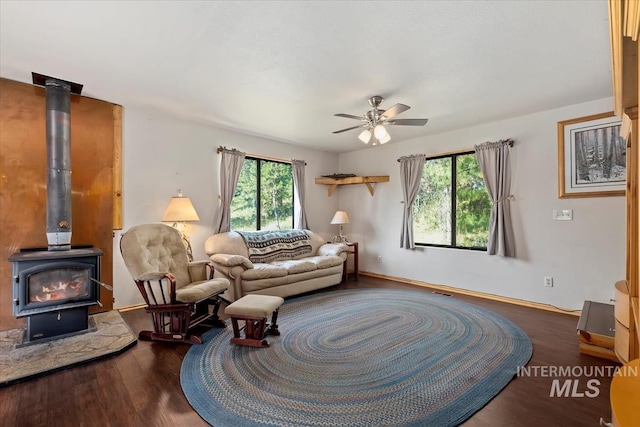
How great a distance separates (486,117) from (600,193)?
63.9 inches

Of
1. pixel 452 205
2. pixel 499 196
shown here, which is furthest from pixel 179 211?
pixel 499 196

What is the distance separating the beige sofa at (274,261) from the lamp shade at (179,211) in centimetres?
63

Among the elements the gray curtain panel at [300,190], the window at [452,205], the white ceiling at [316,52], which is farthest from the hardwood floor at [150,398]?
the gray curtain panel at [300,190]

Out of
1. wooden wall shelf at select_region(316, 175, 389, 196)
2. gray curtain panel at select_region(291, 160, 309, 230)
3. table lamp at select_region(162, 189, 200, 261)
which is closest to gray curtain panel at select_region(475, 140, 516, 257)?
wooden wall shelf at select_region(316, 175, 389, 196)

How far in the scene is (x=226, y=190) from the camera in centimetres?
465

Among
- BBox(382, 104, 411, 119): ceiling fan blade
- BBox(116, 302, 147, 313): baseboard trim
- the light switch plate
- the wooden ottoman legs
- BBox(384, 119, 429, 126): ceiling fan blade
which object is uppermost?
BBox(382, 104, 411, 119): ceiling fan blade

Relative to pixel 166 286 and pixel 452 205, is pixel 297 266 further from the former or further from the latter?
pixel 452 205

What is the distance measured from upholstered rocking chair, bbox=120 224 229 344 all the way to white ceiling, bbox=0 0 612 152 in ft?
5.41

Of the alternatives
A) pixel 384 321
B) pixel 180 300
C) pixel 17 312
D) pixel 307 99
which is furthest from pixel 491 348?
pixel 17 312

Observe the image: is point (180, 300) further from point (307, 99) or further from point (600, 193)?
point (600, 193)

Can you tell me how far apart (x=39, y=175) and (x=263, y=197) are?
9.76 ft

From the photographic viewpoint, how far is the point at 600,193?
11.4ft

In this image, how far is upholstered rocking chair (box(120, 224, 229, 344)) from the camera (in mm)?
2787

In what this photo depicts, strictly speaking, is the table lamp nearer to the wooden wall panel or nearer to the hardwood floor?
the wooden wall panel
